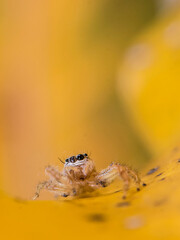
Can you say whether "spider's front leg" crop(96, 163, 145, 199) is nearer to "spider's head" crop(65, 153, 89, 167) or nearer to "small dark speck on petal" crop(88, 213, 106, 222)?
"spider's head" crop(65, 153, 89, 167)

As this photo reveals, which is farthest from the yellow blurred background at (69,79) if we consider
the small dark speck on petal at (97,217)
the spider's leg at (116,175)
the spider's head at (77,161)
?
the small dark speck on petal at (97,217)

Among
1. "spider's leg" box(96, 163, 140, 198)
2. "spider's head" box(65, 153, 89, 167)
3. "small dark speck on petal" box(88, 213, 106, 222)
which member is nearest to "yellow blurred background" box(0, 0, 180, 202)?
"spider's head" box(65, 153, 89, 167)

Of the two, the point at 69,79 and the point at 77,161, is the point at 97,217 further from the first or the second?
the point at 69,79

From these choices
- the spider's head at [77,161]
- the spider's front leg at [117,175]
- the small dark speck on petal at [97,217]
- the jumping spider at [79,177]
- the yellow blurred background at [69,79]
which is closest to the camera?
the small dark speck on petal at [97,217]

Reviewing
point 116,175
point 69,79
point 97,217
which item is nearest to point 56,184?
point 116,175

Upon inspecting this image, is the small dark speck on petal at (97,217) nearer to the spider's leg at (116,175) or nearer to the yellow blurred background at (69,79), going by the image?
the spider's leg at (116,175)

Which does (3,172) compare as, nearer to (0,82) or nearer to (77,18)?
(0,82)
